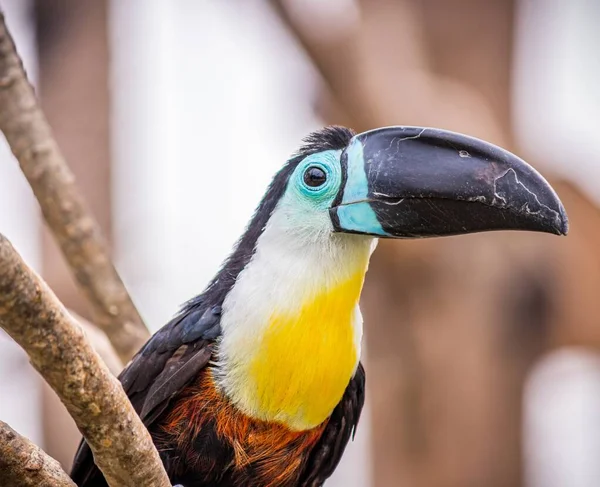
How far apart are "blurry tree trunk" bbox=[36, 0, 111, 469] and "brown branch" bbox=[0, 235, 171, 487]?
4937 mm

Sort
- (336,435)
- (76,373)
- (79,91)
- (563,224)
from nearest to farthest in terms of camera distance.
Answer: (76,373)
(563,224)
(336,435)
(79,91)

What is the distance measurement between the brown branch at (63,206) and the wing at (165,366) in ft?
2.48

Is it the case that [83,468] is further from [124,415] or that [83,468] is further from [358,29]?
[358,29]

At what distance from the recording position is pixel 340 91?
7.82 m

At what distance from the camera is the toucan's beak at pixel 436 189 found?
3.82 metres

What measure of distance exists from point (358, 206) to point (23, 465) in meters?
1.68

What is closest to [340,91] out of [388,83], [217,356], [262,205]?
[388,83]

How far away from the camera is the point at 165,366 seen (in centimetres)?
409

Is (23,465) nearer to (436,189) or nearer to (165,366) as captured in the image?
(165,366)

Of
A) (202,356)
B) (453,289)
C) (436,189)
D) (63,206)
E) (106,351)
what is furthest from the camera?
(453,289)

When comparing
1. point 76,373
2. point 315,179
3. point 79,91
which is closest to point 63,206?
point 315,179

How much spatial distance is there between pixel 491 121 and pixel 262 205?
4671mm

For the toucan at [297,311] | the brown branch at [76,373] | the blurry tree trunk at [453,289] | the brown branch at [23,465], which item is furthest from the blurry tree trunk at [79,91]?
the brown branch at [76,373]

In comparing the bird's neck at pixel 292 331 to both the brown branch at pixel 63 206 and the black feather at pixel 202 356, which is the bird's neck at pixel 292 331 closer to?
the black feather at pixel 202 356
